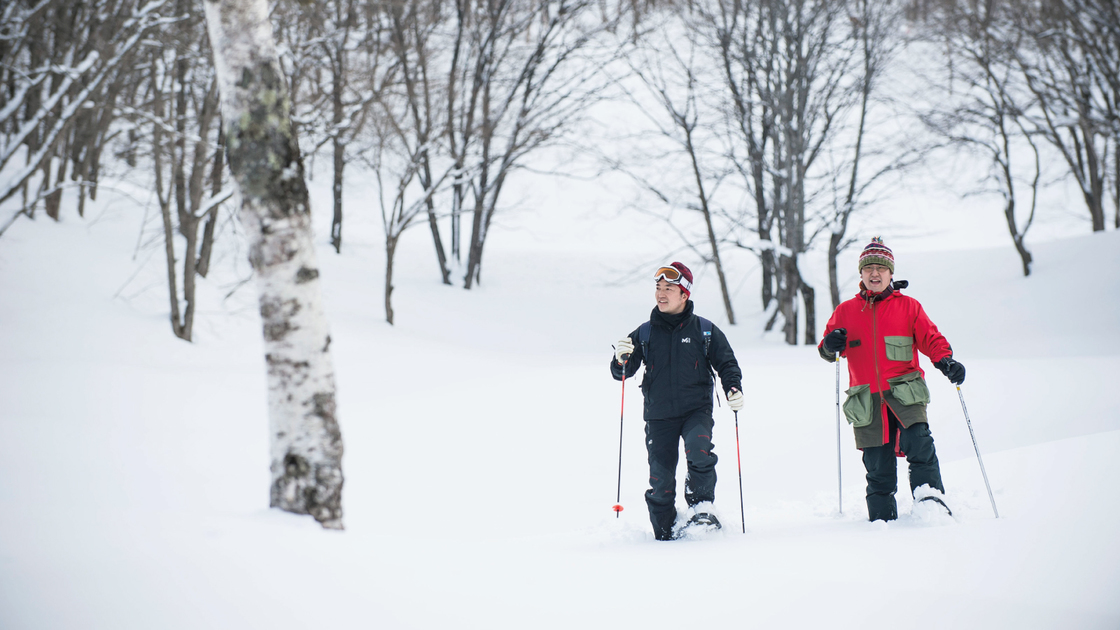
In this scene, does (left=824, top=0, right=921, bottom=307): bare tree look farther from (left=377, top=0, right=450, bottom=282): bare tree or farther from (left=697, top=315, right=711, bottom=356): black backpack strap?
(left=697, top=315, right=711, bottom=356): black backpack strap

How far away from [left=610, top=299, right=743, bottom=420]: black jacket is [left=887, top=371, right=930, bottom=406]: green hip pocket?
96 centimetres

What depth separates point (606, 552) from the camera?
370 cm

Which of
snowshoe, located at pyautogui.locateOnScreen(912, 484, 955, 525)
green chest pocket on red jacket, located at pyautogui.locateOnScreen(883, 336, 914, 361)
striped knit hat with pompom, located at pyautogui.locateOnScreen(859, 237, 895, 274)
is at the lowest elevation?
snowshoe, located at pyautogui.locateOnScreen(912, 484, 955, 525)

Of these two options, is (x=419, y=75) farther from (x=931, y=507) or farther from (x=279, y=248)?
(x=931, y=507)

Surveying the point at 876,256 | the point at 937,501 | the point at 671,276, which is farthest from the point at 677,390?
the point at 937,501

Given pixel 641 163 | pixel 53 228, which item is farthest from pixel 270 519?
pixel 641 163

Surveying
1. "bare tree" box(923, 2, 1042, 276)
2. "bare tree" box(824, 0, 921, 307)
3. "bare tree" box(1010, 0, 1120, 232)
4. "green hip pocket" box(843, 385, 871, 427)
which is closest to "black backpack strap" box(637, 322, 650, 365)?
A: "green hip pocket" box(843, 385, 871, 427)

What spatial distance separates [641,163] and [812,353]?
7.42m

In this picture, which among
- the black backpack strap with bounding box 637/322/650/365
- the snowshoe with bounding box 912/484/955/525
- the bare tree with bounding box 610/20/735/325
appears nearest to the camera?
the snowshoe with bounding box 912/484/955/525

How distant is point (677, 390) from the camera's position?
432 cm

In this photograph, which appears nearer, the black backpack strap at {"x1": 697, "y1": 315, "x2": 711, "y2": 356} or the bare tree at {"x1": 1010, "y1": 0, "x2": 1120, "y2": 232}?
the black backpack strap at {"x1": 697, "y1": 315, "x2": 711, "y2": 356}

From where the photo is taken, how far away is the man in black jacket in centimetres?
425

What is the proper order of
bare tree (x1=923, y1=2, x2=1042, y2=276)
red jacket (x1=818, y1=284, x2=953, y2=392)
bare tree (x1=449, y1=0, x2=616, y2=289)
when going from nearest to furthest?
red jacket (x1=818, y1=284, x2=953, y2=392) → bare tree (x1=923, y1=2, x2=1042, y2=276) → bare tree (x1=449, y1=0, x2=616, y2=289)

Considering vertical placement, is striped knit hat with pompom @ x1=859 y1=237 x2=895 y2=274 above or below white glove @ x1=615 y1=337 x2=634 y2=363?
above
